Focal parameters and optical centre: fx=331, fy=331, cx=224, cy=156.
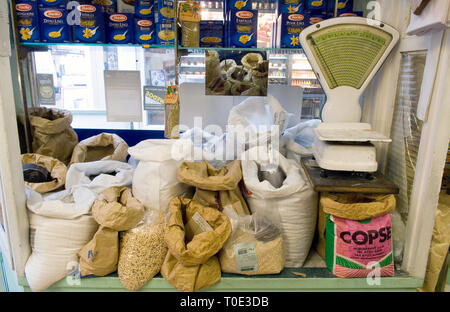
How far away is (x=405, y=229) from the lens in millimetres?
1455

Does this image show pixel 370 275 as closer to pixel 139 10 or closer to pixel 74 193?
pixel 74 193

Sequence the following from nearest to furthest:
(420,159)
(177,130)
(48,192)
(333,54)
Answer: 1. (420,159)
2. (333,54)
3. (48,192)
4. (177,130)

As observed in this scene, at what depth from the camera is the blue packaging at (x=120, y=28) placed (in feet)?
6.46

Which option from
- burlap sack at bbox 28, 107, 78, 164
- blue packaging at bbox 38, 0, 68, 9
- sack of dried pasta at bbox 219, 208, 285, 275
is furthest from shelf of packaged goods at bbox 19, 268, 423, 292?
blue packaging at bbox 38, 0, 68, 9

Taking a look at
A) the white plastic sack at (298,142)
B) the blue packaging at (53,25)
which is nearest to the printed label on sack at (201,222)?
the white plastic sack at (298,142)

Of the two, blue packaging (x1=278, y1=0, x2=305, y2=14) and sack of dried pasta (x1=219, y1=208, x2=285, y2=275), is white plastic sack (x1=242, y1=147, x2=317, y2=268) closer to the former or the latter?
sack of dried pasta (x1=219, y1=208, x2=285, y2=275)

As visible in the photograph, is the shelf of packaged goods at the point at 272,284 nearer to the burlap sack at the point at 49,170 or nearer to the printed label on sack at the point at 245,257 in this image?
the printed label on sack at the point at 245,257

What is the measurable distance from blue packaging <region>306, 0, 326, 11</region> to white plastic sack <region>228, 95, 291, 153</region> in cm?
57

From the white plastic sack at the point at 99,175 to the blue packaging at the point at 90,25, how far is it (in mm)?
751

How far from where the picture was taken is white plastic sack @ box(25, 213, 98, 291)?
1.39 m

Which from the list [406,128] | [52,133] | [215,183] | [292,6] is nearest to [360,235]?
[406,128]

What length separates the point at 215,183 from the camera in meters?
1.46

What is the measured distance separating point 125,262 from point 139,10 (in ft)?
4.71

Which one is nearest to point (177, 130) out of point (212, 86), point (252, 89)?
point (212, 86)
